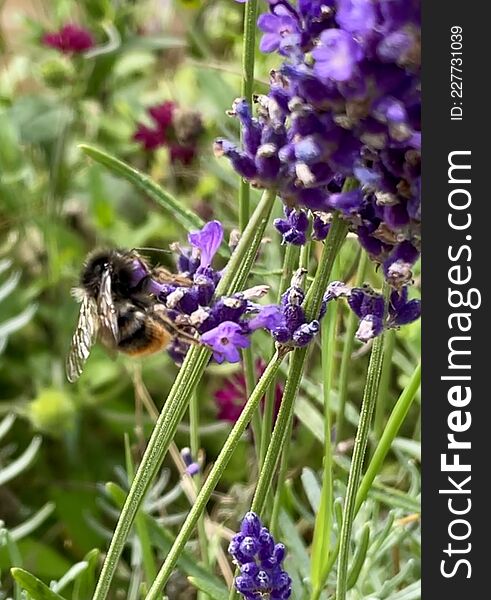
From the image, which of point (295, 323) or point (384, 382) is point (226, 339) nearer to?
point (295, 323)

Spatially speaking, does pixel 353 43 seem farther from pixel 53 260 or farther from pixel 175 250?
pixel 53 260

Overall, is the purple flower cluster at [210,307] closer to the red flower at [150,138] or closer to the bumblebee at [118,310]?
the bumblebee at [118,310]

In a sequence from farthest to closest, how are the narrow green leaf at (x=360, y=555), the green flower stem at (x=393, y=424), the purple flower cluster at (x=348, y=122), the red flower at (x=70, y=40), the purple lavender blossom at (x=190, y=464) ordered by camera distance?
the red flower at (x=70, y=40) → the purple lavender blossom at (x=190, y=464) → the narrow green leaf at (x=360, y=555) → the green flower stem at (x=393, y=424) → the purple flower cluster at (x=348, y=122)

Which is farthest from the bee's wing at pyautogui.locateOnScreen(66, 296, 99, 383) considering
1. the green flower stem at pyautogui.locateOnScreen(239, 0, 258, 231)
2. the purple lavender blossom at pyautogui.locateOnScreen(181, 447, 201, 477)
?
the green flower stem at pyautogui.locateOnScreen(239, 0, 258, 231)

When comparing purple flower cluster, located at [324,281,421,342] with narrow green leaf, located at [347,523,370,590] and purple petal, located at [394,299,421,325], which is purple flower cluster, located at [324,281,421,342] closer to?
purple petal, located at [394,299,421,325]

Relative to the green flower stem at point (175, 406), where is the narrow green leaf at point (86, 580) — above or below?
below

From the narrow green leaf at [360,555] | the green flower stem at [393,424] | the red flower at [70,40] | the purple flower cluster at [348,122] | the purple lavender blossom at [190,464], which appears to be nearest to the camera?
the purple flower cluster at [348,122]

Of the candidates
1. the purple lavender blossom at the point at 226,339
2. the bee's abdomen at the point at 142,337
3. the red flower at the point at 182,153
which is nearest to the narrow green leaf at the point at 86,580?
the bee's abdomen at the point at 142,337
